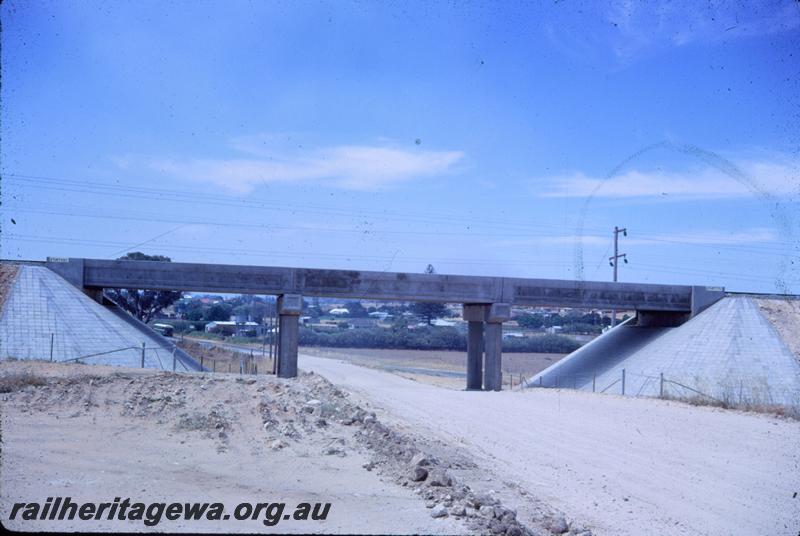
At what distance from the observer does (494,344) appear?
140 ft

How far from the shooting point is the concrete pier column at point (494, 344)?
4153 cm

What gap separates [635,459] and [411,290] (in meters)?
25.6

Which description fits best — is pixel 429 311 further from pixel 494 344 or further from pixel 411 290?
pixel 411 290

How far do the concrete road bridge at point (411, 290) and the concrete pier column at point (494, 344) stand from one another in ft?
0.18

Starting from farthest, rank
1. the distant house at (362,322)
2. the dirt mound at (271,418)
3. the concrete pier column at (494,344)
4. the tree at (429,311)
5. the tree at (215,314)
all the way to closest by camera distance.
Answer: the tree at (429,311) → the distant house at (362,322) → the tree at (215,314) → the concrete pier column at (494,344) → the dirt mound at (271,418)

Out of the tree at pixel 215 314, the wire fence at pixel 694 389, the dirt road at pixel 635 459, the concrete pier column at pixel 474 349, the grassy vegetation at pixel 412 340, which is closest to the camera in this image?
the dirt road at pixel 635 459

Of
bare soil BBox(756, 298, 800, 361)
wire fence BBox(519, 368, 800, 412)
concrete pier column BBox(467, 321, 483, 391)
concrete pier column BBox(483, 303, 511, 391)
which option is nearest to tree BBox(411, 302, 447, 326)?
concrete pier column BBox(467, 321, 483, 391)

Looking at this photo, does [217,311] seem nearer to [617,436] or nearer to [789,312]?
[789,312]

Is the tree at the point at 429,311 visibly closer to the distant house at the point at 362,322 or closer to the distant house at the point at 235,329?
the distant house at the point at 362,322

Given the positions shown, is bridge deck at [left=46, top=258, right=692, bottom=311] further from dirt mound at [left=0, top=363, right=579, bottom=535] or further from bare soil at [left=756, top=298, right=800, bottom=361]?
dirt mound at [left=0, top=363, right=579, bottom=535]

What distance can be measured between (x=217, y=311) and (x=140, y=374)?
10316cm

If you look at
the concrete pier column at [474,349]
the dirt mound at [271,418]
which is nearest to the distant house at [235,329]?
the concrete pier column at [474,349]

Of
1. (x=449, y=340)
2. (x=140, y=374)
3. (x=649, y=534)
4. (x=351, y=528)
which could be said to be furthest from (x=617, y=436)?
(x=449, y=340)

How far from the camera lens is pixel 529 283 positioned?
43406 millimetres
